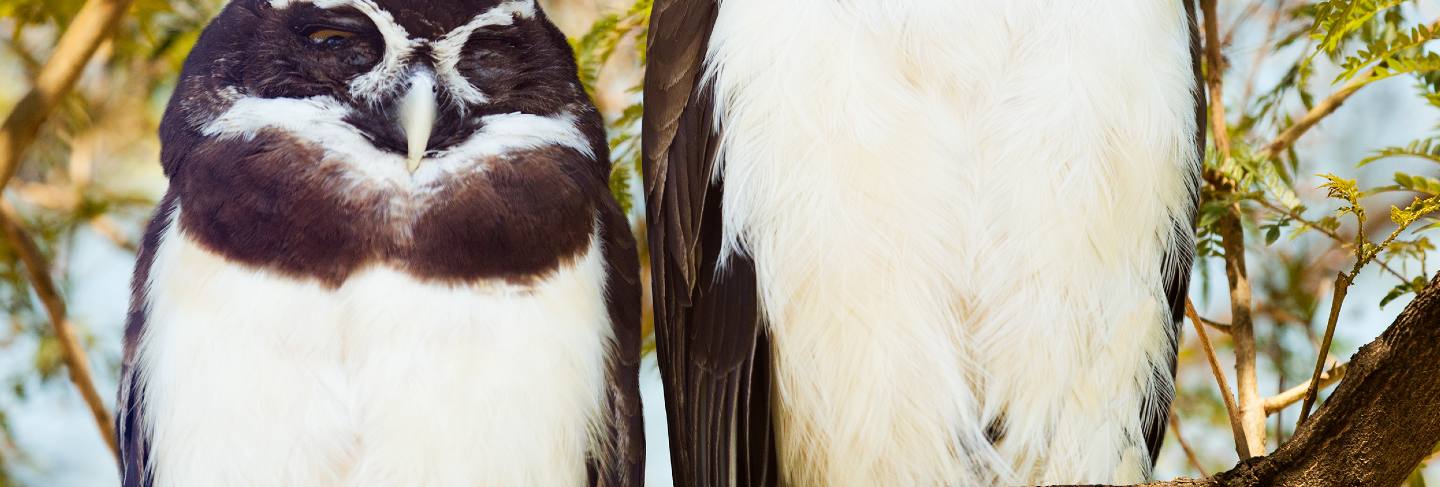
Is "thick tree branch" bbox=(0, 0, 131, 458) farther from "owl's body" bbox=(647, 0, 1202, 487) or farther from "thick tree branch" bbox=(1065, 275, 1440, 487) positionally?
"thick tree branch" bbox=(1065, 275, 1440, 487)

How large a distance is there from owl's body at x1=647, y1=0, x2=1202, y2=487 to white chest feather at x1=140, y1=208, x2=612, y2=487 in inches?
8.2

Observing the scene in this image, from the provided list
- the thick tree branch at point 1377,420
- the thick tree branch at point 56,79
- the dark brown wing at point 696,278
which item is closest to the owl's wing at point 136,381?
the thick tree branch at point 56,79

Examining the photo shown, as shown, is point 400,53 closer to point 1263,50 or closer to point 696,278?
point 696,278

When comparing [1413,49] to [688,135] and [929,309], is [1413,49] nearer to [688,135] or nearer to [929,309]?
[929,309]

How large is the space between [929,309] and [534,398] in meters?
0.39

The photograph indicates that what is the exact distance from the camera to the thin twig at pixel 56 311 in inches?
62.0

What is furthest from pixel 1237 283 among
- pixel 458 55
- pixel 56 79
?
pixel 56 79

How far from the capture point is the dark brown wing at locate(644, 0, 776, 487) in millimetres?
1195

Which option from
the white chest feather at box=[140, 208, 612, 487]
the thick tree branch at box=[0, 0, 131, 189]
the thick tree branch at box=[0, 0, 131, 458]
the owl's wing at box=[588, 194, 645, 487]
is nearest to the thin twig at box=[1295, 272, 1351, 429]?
the owl's wing at box=[588, 194, 645, 487]

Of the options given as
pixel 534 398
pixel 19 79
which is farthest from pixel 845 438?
pixel 19 79

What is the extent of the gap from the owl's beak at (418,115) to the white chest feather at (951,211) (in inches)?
11.0

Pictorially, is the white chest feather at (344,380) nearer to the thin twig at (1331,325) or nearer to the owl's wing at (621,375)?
the owl's wing at (621,375)

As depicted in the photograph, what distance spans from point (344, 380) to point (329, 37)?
32cm

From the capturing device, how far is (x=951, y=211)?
3.80 feet
